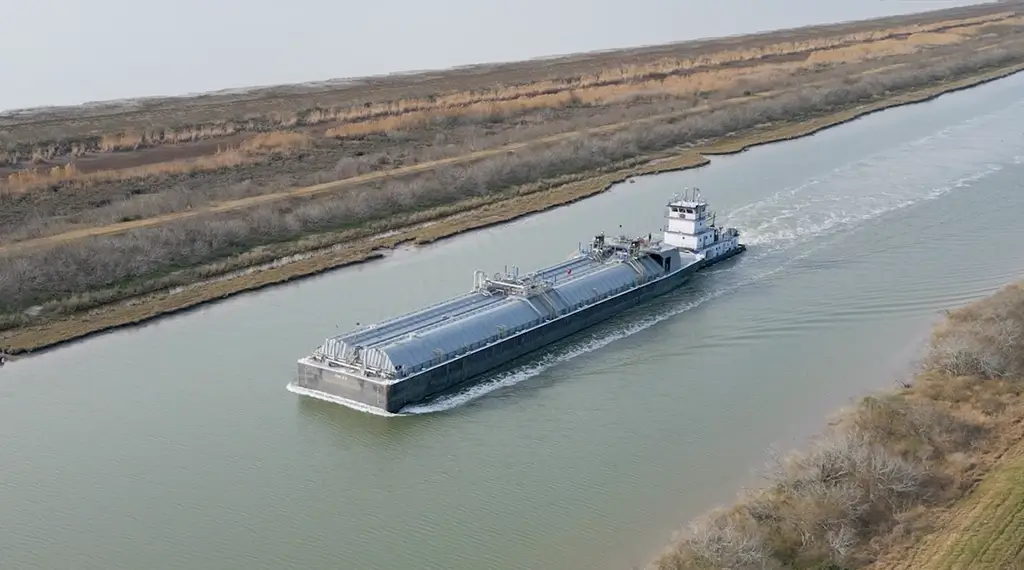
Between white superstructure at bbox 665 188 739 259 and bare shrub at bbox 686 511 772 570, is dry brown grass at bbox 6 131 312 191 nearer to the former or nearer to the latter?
white superstructure at bbox 665 188 739 259

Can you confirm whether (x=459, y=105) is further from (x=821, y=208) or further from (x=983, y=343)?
(x=983, y=343)

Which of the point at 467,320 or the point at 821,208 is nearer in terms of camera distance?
the point at 467,320

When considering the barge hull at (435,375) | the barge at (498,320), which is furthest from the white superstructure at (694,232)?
the barge hull at (435,375)

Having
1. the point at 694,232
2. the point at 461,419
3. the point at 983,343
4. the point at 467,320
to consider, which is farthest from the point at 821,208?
the point at 461,419

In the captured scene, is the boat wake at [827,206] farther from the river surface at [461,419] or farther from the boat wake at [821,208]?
the river surface at [461,419]

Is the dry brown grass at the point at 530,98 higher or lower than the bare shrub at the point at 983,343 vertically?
higher

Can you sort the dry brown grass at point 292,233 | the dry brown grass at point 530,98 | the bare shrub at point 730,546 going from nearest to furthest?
the bare shrub at point 730,546
the dry brown grass at point 292,233
the dry brown grass at point 530,98
